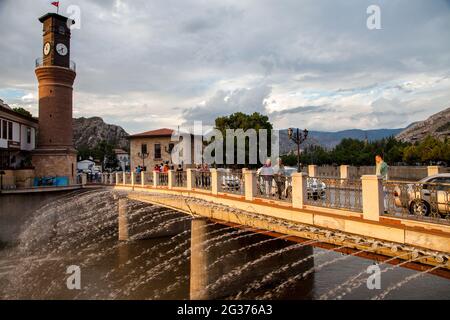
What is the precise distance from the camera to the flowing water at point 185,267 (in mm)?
13758

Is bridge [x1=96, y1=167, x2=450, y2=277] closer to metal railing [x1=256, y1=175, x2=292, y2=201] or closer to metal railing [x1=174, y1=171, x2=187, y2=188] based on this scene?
metal railing [x1=256, y1=175, x2=292, y2=201]

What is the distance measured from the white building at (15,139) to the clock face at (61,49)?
26.2ft

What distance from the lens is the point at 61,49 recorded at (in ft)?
121

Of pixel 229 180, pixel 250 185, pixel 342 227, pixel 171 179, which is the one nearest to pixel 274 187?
pixel 250 185

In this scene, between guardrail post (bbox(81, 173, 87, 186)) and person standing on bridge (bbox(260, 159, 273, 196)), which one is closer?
person standing on bridge (bbox(260, 159, 273, 196))

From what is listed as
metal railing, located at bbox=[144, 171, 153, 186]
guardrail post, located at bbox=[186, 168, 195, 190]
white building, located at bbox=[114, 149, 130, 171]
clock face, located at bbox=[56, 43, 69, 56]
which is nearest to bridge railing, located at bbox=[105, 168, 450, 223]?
guardrail post, located at bbox=[186, 168, 195, 190]

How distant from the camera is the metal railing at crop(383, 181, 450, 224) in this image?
24.2 ft

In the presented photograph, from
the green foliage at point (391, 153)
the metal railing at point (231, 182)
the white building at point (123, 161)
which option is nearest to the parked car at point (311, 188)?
the metal railing at point (231, 182)

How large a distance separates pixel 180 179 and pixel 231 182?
17.9 feet

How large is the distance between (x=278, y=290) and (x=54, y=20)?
36966mm

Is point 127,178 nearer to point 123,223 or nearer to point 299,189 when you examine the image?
point 123,223

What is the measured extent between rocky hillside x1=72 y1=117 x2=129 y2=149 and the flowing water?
145025mm

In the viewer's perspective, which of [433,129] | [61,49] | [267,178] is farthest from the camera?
[433,129]
